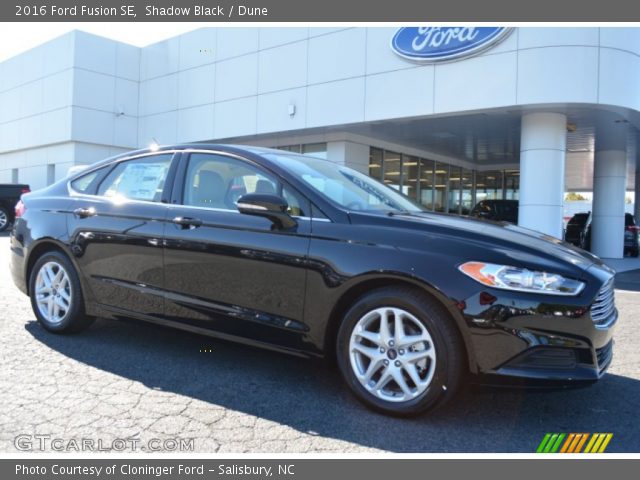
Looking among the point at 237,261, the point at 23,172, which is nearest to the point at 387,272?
the point at 237,261

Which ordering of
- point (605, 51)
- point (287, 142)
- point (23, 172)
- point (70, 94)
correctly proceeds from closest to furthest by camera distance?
1. point (605, 51)
2. point (287, 142)
3. point (70, 94)
4. point (23, 172)

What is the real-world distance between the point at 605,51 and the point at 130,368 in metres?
11.4

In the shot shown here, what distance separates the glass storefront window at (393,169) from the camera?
1859 centimetres

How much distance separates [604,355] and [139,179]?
136 inches

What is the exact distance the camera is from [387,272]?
3.12 m

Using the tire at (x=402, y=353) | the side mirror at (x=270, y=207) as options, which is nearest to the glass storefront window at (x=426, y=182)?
the side mirror at (x=270, y=207)

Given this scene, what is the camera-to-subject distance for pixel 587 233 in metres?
18.5

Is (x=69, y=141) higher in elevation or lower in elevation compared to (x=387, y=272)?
higher

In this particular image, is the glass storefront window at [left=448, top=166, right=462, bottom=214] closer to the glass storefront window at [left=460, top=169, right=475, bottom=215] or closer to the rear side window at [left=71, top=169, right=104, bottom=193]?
the glass storefront window at [left=460, top=169, right=475, bottom=215]

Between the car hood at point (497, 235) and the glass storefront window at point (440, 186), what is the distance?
17871 mm

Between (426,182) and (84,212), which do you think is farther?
(426,182)

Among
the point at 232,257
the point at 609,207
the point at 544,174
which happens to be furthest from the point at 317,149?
the point at 232,257

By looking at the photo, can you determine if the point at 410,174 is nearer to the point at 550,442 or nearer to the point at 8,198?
the point at 8,198

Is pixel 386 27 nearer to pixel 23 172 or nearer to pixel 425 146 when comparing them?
pixel 425 146
